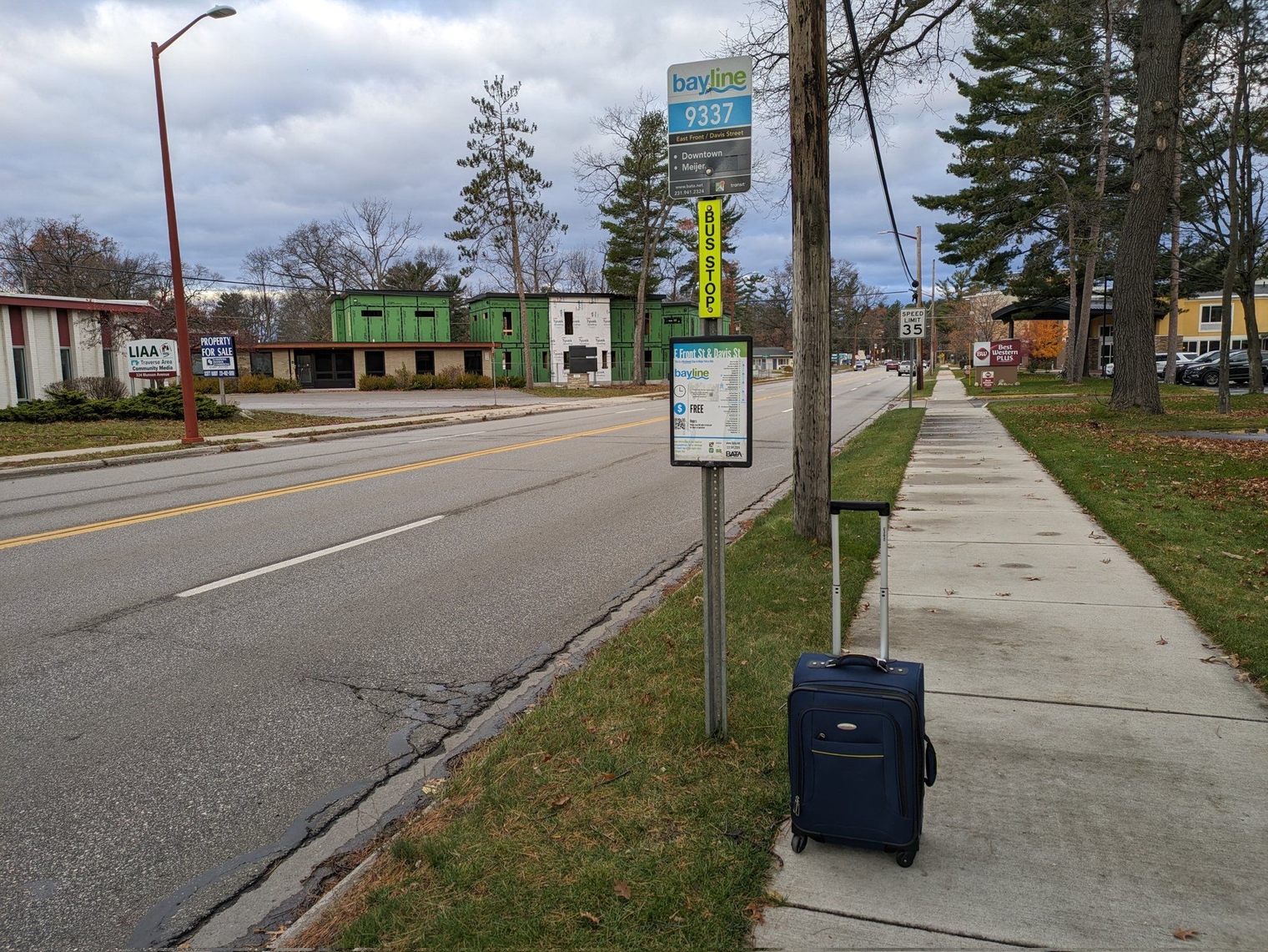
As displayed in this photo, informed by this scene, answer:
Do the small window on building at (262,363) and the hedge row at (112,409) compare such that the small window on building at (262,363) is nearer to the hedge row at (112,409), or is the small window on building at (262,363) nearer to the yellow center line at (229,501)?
the hedge row at (112,409)

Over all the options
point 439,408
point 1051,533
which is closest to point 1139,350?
point 1051,533

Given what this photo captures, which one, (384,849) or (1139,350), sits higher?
(1139,350)

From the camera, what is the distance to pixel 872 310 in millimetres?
158750

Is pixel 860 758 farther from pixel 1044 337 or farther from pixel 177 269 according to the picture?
pixel 1044 337

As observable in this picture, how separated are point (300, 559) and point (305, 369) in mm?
57037

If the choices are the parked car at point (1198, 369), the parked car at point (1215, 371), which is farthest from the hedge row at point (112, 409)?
the parked car at point (1198, 369)

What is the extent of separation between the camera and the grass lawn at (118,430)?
59.9 ft

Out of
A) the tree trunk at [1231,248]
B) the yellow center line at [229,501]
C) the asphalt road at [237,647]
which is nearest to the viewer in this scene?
the asphalt road at [237,647]

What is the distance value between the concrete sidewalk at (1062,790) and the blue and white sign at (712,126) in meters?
2.69

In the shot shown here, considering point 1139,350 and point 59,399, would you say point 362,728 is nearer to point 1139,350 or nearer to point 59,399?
point 1139,350

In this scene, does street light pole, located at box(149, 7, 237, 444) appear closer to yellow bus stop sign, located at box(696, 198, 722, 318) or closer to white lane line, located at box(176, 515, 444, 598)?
white lane line, located at box(176, 515, 444, 598)

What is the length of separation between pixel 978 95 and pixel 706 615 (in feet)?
133

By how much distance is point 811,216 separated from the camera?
716 cm

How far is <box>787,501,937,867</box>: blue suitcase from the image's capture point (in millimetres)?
2891
